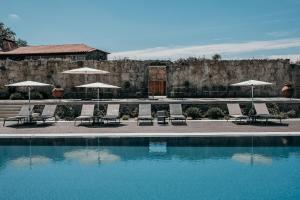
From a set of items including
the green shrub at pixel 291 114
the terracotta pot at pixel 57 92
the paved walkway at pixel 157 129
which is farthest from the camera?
the terracotta pot at pixel 57 92

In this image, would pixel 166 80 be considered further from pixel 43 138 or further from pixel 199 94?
pixel 43 138

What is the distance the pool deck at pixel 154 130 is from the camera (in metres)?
12.8

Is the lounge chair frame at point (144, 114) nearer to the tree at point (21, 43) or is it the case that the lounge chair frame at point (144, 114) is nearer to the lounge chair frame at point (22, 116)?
the lounge chair frame at point (22, 116)

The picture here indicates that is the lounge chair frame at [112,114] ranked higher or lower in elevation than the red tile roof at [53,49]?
lower

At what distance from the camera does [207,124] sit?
1586 cm

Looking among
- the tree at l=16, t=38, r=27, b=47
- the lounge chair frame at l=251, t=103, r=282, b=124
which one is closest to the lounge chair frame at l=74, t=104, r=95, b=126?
the lounge chair frame at l=251, t=103, r=282, b=124

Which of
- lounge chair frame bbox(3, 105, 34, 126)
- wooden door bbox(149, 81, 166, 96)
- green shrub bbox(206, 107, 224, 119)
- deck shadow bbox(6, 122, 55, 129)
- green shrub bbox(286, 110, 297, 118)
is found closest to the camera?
deck shadow bbox(6, 122, 55, 129)

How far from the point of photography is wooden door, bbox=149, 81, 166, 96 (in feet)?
78.4

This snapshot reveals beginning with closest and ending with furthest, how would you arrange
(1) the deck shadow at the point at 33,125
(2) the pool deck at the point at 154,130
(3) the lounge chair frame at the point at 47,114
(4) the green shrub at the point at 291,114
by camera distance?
Result: (2) the pool deck at the point at 154,130 → (1) the deck shadow at the point at 33,125 → (3) the lounge chair frame at the point at 47,114 → (4) the green shrub at the point at 291,114

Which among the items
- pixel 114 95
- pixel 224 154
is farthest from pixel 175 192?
pixel 114 95

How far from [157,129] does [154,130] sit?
1.07 feet

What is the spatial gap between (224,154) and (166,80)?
1261 cm

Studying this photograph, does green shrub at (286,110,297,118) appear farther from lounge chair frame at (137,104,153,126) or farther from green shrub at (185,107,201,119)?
lounge chair frame at (137,104,153,126)

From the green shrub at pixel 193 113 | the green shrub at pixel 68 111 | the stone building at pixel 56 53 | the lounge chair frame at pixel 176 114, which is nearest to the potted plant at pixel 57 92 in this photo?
the green shrub at pixel 68 111
